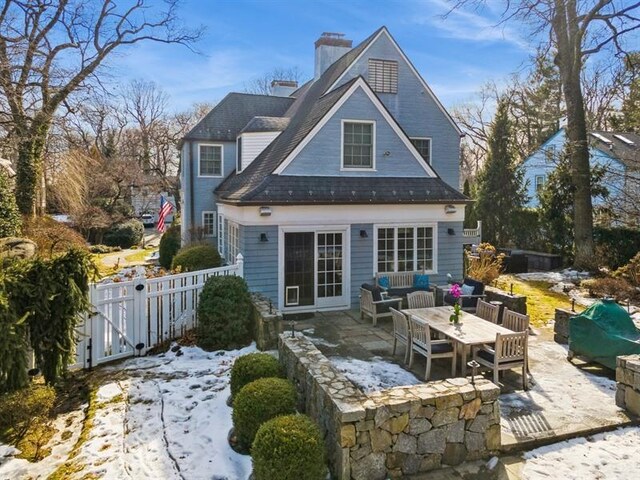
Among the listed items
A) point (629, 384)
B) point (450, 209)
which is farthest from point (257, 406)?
point (450, 209)

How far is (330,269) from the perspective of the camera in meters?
11.9

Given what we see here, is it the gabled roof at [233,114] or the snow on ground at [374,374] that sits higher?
the gabled roof at [233,114]

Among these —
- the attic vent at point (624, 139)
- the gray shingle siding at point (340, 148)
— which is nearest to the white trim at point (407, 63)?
the gray shingle siding at point (340, 148)

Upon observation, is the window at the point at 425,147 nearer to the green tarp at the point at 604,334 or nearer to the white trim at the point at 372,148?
the white trim at the point at 372,148

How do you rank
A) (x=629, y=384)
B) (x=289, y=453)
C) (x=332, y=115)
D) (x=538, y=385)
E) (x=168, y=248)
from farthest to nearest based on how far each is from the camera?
(x=168, y=248) < (x=332, y=115) < (x=538, y=385) < (x=629, y=384) < (x=289, y=453)

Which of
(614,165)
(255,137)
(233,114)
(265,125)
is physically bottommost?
(255,137)

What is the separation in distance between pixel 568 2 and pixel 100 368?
22409mm

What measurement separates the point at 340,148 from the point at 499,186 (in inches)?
670

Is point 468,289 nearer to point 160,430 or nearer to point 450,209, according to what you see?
point 450,209

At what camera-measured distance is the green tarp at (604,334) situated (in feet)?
24.7

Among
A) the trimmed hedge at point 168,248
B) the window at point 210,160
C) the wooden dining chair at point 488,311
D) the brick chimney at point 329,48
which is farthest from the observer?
the trimmed hedge at point 168,248

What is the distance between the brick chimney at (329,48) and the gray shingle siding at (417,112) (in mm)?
3205

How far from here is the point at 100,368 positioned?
777cm

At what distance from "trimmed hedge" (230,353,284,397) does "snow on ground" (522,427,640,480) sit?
10.7 ft
